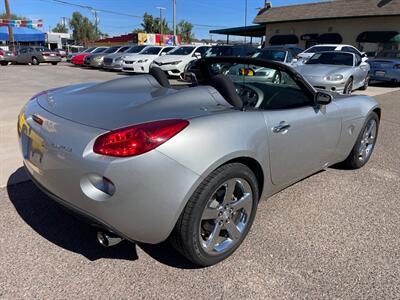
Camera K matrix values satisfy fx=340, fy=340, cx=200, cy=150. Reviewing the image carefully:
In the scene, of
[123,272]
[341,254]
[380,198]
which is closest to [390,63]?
[380,198]

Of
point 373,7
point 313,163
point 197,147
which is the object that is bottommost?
point 313,163

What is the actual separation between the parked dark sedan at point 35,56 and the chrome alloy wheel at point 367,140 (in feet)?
82.8

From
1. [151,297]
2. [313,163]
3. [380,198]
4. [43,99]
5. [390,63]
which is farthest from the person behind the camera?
[390,63]

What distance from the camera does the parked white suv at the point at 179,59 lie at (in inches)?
573

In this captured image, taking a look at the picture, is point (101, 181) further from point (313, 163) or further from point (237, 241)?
point (313, 163)

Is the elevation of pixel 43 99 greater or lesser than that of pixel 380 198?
greater

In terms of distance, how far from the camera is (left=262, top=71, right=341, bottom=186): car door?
2.64m

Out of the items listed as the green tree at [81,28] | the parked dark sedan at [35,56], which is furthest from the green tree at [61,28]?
the parked dark sedan at [35,56]

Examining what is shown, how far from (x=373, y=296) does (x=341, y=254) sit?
0.44 metres

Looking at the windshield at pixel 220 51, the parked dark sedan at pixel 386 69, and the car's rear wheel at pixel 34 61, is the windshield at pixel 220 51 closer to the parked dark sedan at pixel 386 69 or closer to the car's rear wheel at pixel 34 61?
the parked dark sedan at pixel 386 69

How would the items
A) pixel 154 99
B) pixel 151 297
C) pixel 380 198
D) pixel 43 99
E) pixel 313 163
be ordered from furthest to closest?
pixel 380 198 < pixel 313 163 < pixel 43 99 < pixel 154 99 < pixel 151 297

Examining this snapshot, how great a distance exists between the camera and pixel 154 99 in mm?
2414

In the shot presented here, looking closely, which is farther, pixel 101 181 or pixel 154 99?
pixel 154 99

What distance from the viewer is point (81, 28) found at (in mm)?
95938
